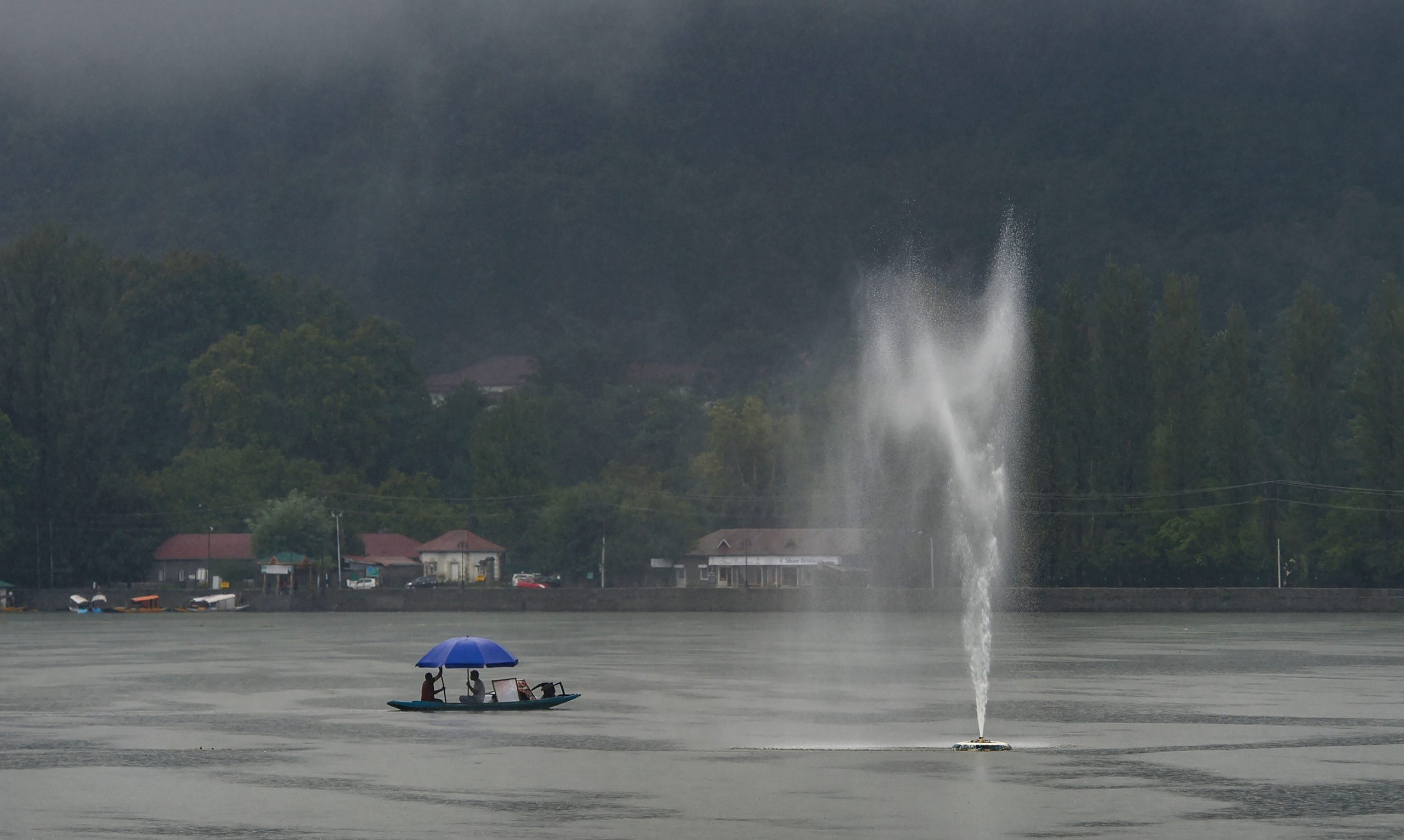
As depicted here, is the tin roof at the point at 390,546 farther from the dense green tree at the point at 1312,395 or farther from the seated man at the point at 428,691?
the seated man at the point at 428,691

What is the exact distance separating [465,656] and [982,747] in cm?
1296

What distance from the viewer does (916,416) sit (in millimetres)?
136875

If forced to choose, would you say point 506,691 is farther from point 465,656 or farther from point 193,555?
point 193,555

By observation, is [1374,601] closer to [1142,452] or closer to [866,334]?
[1142,452]

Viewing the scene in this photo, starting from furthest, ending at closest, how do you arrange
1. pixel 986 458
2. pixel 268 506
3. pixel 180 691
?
1. pixel 268 506
2. pixel 986 458
3. pixel 180 691

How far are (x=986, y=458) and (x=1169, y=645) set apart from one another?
2844 centimetres

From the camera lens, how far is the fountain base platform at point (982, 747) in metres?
33.7

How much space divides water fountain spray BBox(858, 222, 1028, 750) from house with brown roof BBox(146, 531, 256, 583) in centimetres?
5944

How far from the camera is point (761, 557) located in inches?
7106

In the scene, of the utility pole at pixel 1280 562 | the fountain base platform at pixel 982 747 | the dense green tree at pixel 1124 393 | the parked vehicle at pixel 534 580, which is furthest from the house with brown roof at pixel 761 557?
the fountain base platform at pixel 982 747

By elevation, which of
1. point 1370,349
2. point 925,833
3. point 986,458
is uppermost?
point 1370,349

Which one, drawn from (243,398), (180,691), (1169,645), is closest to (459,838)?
(180,691)

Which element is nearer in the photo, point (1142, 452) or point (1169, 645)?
point (1169, 645)

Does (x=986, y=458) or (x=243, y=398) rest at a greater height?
(x=243, y=398)
